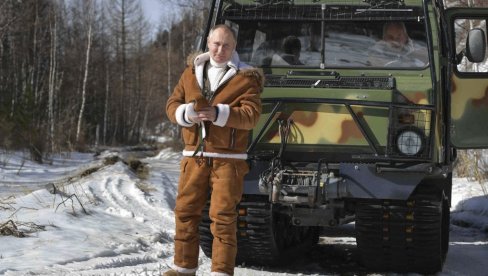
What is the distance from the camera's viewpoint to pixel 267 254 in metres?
5.68

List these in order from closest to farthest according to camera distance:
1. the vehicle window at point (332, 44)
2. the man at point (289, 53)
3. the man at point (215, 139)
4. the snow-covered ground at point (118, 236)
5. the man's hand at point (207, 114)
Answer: the man's hand at point (207, 114) < the man at point (215, 139) < the snow-covered ground at point (118, 236) < the vehicle window at point (332, 44) < the man at point (289, 53)

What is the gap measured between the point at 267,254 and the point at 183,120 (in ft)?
6.76

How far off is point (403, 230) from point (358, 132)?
0.83 m

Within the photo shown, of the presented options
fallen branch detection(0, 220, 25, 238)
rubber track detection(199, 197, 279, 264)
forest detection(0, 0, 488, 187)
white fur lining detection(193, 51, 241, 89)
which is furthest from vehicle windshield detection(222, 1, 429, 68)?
forest detection(0, 0, 488, 187)

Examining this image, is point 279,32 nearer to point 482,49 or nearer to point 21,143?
point 482,49

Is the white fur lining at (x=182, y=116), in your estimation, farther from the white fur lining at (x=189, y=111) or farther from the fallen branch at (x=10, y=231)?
the fallen branch at (x=10, y=231)

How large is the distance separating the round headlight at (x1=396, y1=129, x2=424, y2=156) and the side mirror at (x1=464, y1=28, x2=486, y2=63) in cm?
131

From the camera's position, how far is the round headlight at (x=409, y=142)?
5074mm

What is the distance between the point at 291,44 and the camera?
6371 mm

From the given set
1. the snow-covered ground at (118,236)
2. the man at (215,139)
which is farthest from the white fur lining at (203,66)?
the snow-covered ground at (118,236)

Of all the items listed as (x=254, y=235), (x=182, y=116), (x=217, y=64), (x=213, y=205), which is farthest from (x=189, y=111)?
(x=254, y=235)

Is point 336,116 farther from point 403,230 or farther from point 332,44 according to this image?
point 332,44

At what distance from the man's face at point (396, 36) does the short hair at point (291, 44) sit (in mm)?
786

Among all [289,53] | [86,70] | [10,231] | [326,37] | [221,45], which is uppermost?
[86,70]
